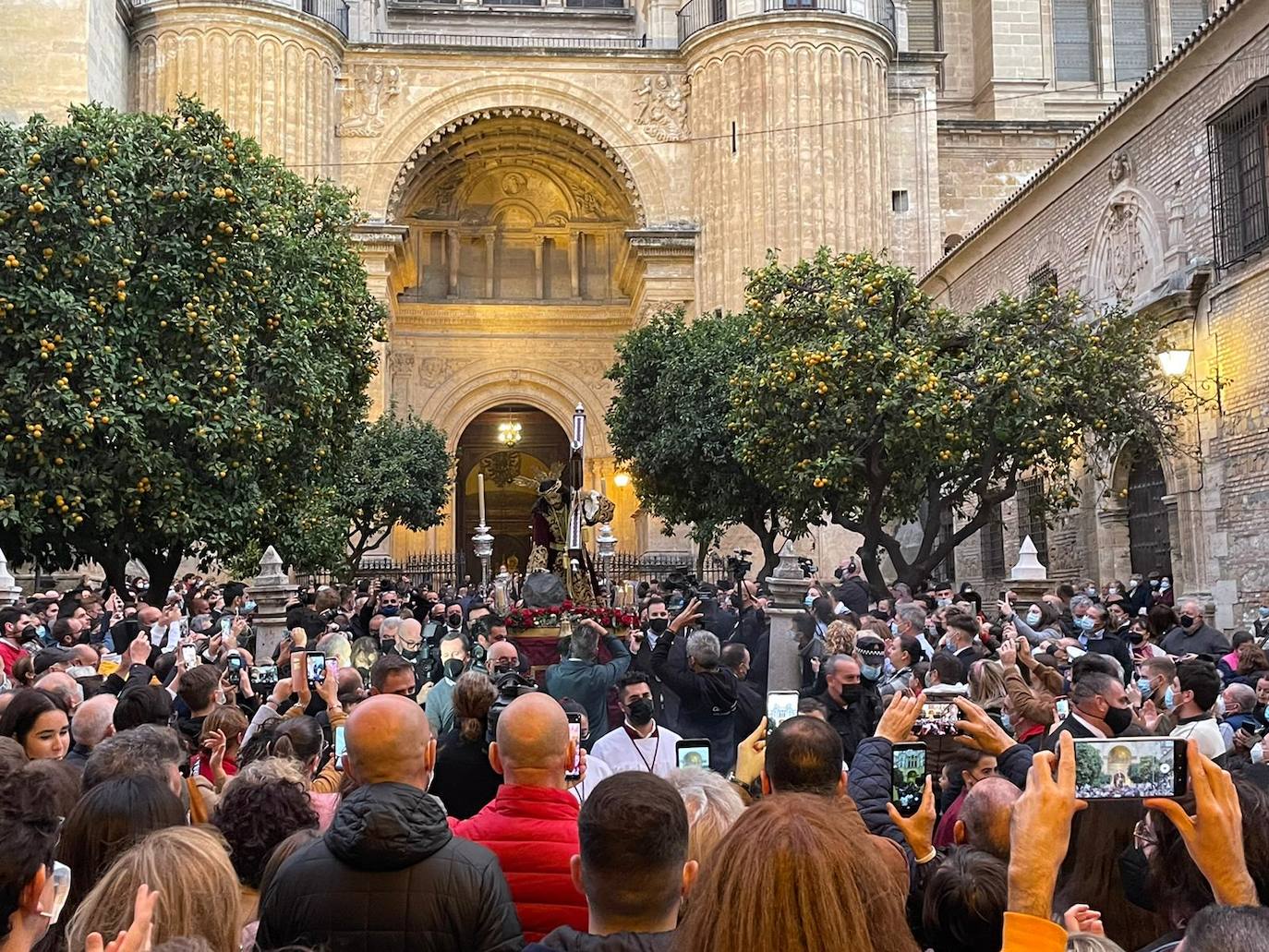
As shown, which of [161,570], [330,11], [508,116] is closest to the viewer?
[161,570]

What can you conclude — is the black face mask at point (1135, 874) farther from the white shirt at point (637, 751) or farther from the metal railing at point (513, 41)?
the metal railing at point (513, 41)

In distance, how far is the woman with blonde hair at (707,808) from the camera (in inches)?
133

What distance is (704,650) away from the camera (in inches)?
273

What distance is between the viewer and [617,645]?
7.85 metres

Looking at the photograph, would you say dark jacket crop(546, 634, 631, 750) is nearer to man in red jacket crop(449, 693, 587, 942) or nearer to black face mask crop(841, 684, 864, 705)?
black face mask crop(841, 684, 864, 705)

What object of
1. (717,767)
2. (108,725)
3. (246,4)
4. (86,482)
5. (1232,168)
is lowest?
(717,767)

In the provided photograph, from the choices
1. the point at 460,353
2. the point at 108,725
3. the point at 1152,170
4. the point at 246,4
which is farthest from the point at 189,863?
the point at 460,353

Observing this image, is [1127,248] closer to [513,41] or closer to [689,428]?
[689,428]

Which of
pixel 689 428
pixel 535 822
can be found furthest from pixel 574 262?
pixel 535 822

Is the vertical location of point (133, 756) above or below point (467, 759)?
above

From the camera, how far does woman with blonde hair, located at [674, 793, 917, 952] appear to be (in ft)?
6.88

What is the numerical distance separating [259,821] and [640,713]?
2.02m

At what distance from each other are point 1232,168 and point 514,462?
2652 centimetres

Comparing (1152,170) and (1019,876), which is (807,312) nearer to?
(1152,170)
